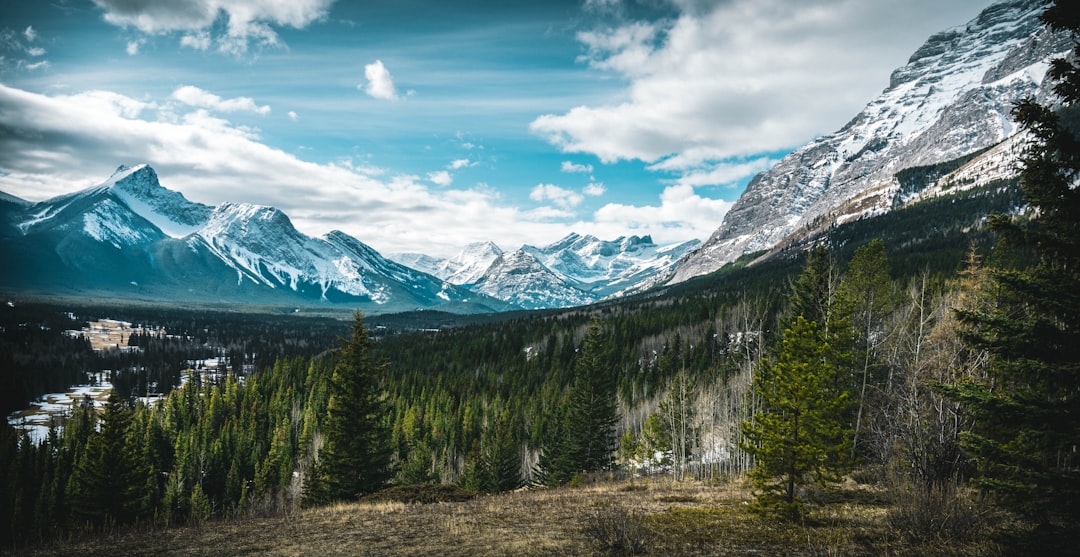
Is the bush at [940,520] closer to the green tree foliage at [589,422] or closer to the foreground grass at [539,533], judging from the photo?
the foreground grass at [539,533]

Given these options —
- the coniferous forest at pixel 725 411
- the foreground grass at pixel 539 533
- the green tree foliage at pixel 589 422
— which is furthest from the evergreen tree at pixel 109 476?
the green tree foliage at pixel 589 422

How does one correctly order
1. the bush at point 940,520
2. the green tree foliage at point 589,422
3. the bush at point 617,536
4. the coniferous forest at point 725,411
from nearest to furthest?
the coniferous forest at point 725,411, the bush at point 940,520, the bush at point 617,536, the green tree foliage at point 589,422

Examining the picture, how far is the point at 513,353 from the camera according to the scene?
137750 mm

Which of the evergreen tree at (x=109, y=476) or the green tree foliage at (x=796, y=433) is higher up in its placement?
the green tree foliage at (x=796, y=433)

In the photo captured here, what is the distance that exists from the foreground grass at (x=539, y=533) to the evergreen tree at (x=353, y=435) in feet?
33.7

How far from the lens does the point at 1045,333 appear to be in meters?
9.77

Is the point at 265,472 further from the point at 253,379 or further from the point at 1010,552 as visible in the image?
the point at 1010,552

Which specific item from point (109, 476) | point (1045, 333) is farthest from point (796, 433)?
point (109, 476)

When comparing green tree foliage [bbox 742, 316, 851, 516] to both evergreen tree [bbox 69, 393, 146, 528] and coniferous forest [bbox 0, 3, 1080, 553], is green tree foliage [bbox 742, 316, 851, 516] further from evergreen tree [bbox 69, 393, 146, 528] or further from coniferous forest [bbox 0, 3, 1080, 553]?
evergreen tree [bbox 69, 393, 146, 528]

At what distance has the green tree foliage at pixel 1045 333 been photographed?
945 centimetres

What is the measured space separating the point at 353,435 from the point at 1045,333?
34170 millimetres

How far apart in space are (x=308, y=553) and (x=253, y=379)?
112 m

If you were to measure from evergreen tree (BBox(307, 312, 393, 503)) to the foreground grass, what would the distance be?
405 inches

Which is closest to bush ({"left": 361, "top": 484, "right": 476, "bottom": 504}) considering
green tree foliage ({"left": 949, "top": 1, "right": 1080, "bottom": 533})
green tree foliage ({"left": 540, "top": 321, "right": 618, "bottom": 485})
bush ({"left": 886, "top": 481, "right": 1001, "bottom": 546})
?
green tree foliage ({"left": 540, "top": 321, "right": 618, "bottom": 485})
